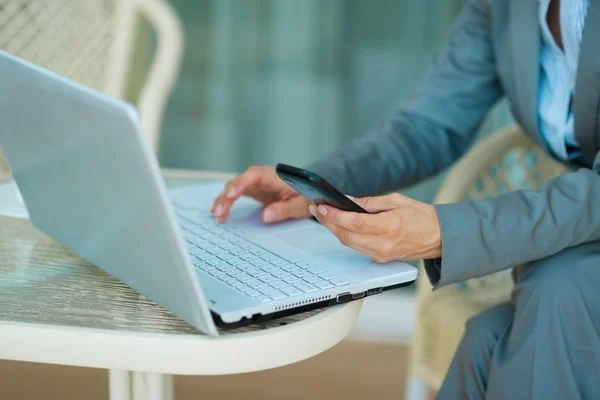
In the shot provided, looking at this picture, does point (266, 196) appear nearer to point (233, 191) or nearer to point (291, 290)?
point (233, 191)

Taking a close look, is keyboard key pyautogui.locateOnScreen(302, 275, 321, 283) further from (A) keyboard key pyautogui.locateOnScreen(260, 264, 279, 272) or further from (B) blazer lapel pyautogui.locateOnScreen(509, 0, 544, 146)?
(B) blazer lapel pyautogui.locateOnScreen(509, 0, 544, 146)

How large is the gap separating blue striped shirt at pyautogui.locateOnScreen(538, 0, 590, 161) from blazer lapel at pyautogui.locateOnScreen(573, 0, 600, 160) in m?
0.03

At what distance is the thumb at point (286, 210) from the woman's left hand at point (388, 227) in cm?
11

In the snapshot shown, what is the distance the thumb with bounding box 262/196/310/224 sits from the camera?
92cm

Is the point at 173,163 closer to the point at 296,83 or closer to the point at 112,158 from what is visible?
the point at 296,83

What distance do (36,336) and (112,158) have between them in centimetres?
17

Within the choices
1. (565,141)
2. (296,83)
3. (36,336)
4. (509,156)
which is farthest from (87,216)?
(296,83)

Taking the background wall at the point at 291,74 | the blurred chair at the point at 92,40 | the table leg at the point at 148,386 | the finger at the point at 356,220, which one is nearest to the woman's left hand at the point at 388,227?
the finger at the point at 356,220

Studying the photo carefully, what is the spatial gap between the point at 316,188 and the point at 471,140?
64cm

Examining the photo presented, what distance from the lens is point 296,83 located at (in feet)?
6.77

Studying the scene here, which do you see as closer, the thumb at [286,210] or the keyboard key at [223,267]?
the keyboard key at [223,267]

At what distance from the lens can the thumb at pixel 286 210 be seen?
92 centimetres

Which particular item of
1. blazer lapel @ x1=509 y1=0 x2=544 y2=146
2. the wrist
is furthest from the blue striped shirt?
the wrist

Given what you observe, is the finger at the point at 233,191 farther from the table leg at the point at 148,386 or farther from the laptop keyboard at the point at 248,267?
the table leg at the point at 148,386
